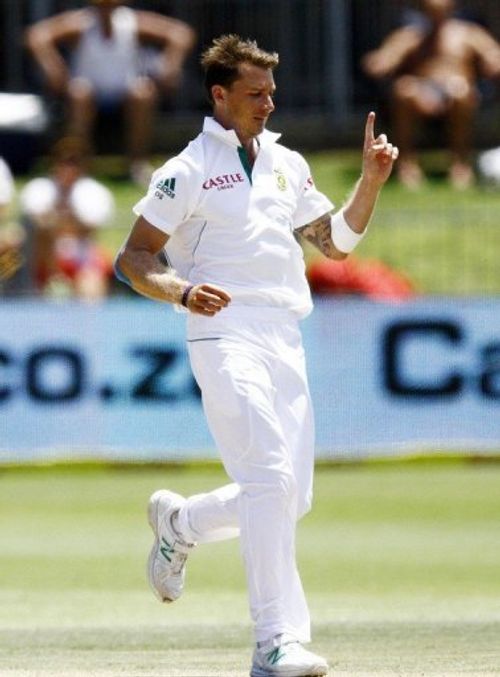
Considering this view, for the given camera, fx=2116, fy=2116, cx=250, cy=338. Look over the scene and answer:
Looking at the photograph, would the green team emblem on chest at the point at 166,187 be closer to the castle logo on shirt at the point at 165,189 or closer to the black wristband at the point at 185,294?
the castle logo on shirt at the point at 165,189

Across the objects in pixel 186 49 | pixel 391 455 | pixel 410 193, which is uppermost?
pixel 186 49

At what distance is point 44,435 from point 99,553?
3.88m

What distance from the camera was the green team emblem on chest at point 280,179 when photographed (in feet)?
25.0

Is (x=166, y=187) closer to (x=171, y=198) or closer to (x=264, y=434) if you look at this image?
(x=171, y=198)

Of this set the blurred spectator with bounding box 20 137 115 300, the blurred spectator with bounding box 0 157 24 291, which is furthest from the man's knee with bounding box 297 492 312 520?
the blurred spectator with bounding box 20 137 115 300

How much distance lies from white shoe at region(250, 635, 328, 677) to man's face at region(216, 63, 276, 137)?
1.83 metres

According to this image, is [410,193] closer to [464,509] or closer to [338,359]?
[338,359]

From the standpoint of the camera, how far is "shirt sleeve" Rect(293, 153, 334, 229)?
7.78 meters

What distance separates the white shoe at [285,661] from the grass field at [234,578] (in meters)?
0.29

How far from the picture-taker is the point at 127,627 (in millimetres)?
8875

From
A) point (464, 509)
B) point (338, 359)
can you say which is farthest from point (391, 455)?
point (464, 509)

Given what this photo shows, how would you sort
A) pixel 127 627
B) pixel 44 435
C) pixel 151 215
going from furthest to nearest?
pixel 44 435 → pixel 127 627 → pixel 151 215

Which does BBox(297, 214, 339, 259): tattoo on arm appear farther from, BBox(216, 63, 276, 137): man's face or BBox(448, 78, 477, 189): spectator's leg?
BBox(448, 78, 477, 189): spectator's leg

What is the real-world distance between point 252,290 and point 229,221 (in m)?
0.26
